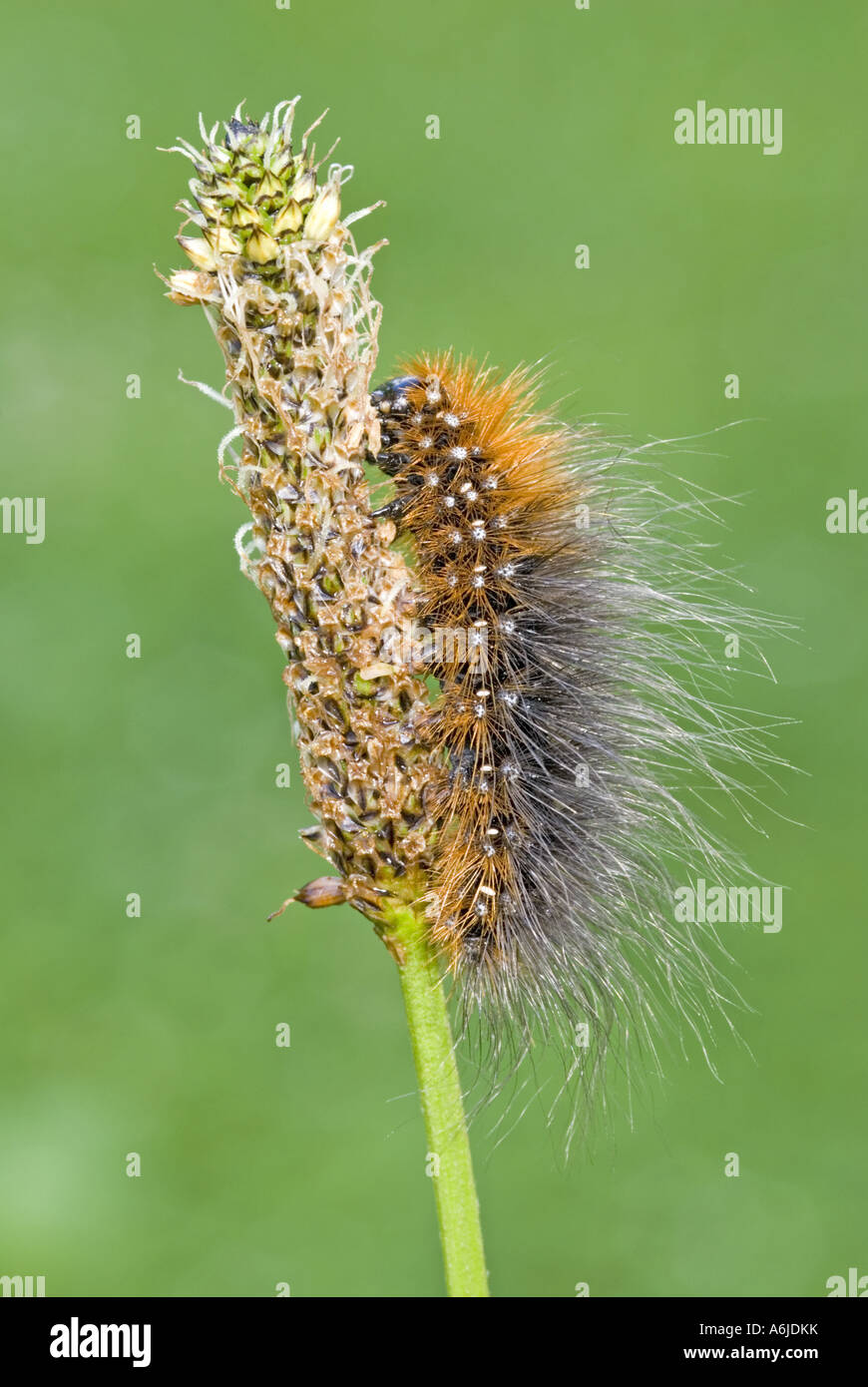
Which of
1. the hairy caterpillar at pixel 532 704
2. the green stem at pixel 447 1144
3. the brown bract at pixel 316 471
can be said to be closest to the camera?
the brown bract at pixel 316 471

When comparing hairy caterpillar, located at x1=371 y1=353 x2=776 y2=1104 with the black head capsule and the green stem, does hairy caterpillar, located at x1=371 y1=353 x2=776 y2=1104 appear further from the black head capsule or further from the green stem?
the green stem

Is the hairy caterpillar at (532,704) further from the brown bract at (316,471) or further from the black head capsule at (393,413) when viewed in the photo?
the brown bract at (316,471)

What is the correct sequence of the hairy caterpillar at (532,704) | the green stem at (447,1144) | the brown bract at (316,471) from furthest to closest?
the hairy caterpillar at (532,704) < the green stem at (447,1144) < the brown bract at (316,471)

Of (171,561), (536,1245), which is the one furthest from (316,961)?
(171,561)

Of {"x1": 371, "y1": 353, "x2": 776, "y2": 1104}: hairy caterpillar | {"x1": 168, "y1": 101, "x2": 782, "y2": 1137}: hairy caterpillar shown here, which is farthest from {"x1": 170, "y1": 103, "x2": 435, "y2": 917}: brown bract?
{"x1": 371, "y1": 353, "x2": 776, "y2": 1104}: hairy caterpillar

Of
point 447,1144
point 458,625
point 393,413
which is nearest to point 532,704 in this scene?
point 458,625

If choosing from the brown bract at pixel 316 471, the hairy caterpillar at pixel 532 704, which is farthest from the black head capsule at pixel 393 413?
the brown bract at pixel 316 471

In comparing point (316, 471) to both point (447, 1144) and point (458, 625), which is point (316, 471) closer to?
point (458, 625)
